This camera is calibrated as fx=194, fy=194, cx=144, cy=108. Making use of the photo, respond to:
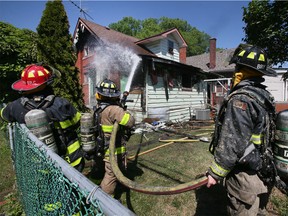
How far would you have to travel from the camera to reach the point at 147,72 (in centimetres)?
995

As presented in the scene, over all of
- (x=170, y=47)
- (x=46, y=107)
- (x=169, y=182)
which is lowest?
(x=169, y=182)

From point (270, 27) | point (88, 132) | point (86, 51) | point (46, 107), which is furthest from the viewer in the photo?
point (86, 51)

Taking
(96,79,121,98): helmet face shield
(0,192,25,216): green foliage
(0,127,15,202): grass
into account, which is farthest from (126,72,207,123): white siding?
(0,192,25,216): green foliage

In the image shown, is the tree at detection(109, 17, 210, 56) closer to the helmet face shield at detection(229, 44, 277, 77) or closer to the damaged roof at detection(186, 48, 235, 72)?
the damaged roof at detection(186, 48, 235, 72)

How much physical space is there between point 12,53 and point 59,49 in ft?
5.19

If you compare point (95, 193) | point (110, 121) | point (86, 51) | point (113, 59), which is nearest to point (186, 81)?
point (113, 59)

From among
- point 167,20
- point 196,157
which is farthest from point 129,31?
point 196,157

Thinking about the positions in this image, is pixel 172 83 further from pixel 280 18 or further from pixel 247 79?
pixel 247 79

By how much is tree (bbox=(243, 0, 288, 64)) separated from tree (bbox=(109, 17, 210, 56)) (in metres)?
31.1

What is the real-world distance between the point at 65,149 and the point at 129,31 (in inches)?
1703

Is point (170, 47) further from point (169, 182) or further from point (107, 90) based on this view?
point (169, 182)

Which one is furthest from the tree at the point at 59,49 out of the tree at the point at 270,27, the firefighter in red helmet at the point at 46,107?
the tree at the point at 270,27

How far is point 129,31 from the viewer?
42.2m

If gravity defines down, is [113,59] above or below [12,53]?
above
